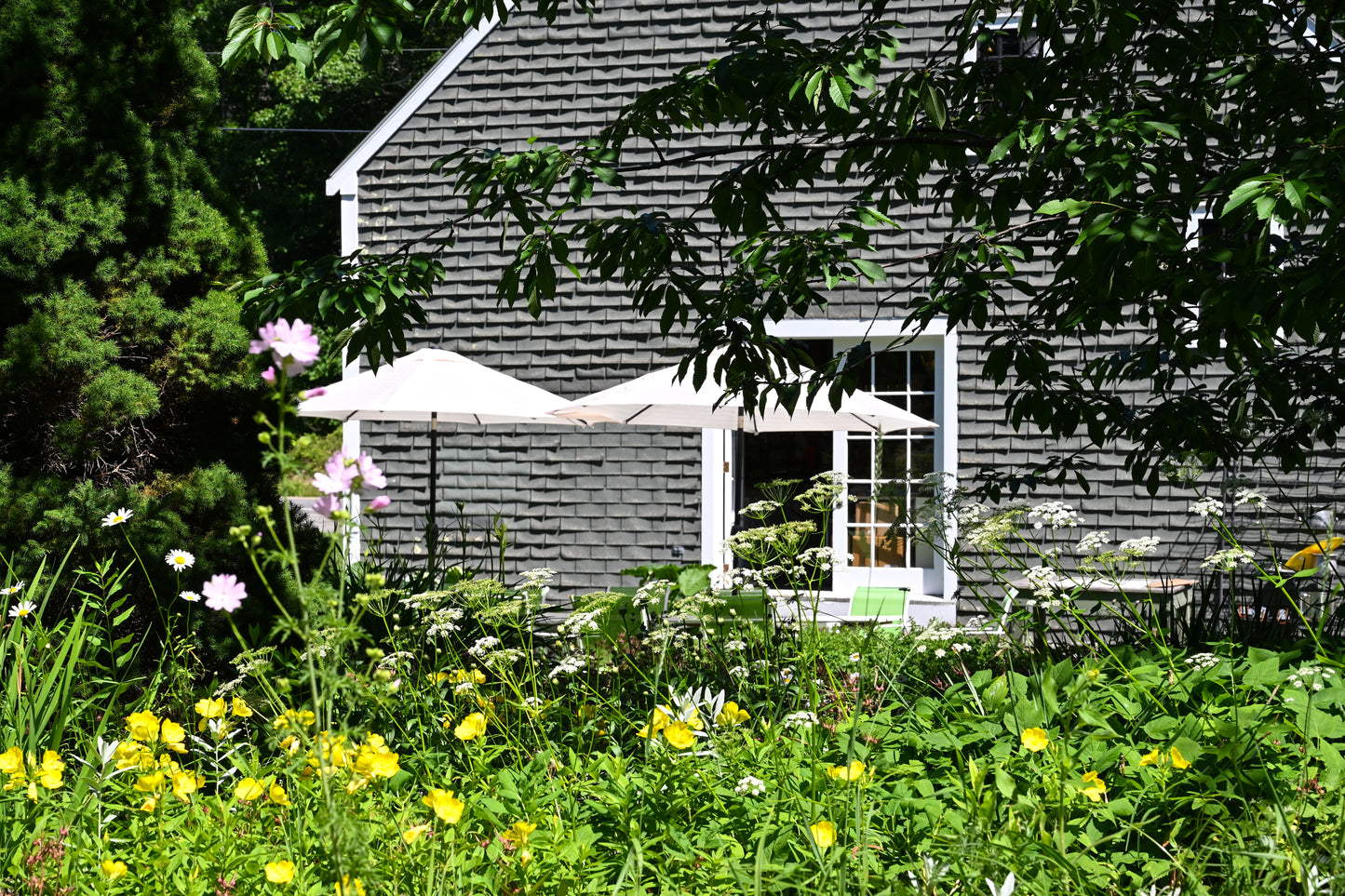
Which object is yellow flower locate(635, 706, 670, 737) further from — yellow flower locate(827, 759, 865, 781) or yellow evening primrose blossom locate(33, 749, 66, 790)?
yellow evening primrose blossom locate(33, 749, 66, 790)

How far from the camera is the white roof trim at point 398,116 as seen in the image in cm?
778

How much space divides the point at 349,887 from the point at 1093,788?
1.34 meters

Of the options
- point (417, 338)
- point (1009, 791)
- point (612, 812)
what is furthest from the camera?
point (417, 338)

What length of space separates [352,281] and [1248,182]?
8.19 ft

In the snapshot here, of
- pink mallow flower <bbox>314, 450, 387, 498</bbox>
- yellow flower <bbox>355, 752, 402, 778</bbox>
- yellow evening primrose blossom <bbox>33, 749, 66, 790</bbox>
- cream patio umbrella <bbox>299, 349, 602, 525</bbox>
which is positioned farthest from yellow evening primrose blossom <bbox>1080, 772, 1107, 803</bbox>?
cream patio umbrella <bbox>299, 349, 602, 525</bbox>

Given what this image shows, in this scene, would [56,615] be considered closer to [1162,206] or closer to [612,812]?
[612,812]

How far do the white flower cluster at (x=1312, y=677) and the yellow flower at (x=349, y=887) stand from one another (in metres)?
1.89

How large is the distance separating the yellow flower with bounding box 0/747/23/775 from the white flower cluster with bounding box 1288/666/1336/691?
280cm

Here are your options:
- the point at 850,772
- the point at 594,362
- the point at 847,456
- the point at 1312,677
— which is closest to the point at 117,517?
the point at 850,772

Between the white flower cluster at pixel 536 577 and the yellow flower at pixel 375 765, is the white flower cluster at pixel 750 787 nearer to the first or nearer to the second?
the yellow flower at pixel 375 765

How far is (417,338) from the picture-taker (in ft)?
26.0

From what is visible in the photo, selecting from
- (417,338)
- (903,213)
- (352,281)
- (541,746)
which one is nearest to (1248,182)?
(541,746)

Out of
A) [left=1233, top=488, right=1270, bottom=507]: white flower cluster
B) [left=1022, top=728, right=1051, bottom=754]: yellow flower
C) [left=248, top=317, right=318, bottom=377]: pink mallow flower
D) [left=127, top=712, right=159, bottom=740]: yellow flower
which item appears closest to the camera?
[left=248, top=317, right=318, bottom=377]: pink mallow flower

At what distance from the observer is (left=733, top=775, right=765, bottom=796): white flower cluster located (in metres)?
2.15
